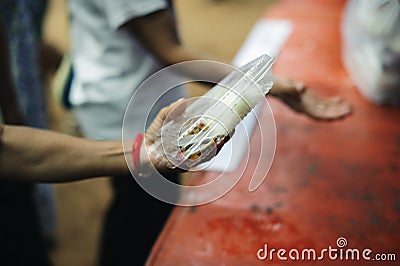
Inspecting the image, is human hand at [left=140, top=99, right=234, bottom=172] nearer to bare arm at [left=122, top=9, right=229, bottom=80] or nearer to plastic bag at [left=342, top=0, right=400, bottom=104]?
bare arm at [left=122, top=9, right=229, bottom=80]

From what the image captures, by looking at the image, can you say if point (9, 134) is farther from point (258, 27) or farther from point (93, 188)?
point (93, 188)

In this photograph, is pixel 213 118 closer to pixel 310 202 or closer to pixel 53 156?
pixel 53 156

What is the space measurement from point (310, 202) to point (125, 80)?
476mm

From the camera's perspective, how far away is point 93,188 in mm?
2098

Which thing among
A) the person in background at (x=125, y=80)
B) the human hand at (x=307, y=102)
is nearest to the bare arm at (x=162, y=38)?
the person in background at (x=125, y=80)

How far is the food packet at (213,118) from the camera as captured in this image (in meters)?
0.64

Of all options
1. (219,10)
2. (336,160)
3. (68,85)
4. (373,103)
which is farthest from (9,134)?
(219,10)

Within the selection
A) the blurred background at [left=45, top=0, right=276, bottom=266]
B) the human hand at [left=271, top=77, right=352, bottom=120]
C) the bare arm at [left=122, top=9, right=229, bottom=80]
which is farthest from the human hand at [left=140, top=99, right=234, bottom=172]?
the blurred background at [left=45, top=0, right=276, bottom=266]

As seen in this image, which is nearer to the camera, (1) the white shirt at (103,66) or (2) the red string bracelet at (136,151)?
(2) the red string bracelet at (136,151)

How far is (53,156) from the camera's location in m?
0.78

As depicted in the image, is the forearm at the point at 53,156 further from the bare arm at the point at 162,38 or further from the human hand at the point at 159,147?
the bare arm at the point at 162,38

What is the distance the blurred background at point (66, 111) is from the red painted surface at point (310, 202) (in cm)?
94

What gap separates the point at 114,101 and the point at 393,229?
0.64m

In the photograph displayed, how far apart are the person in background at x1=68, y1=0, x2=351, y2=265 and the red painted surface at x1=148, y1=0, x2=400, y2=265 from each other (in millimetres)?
85
